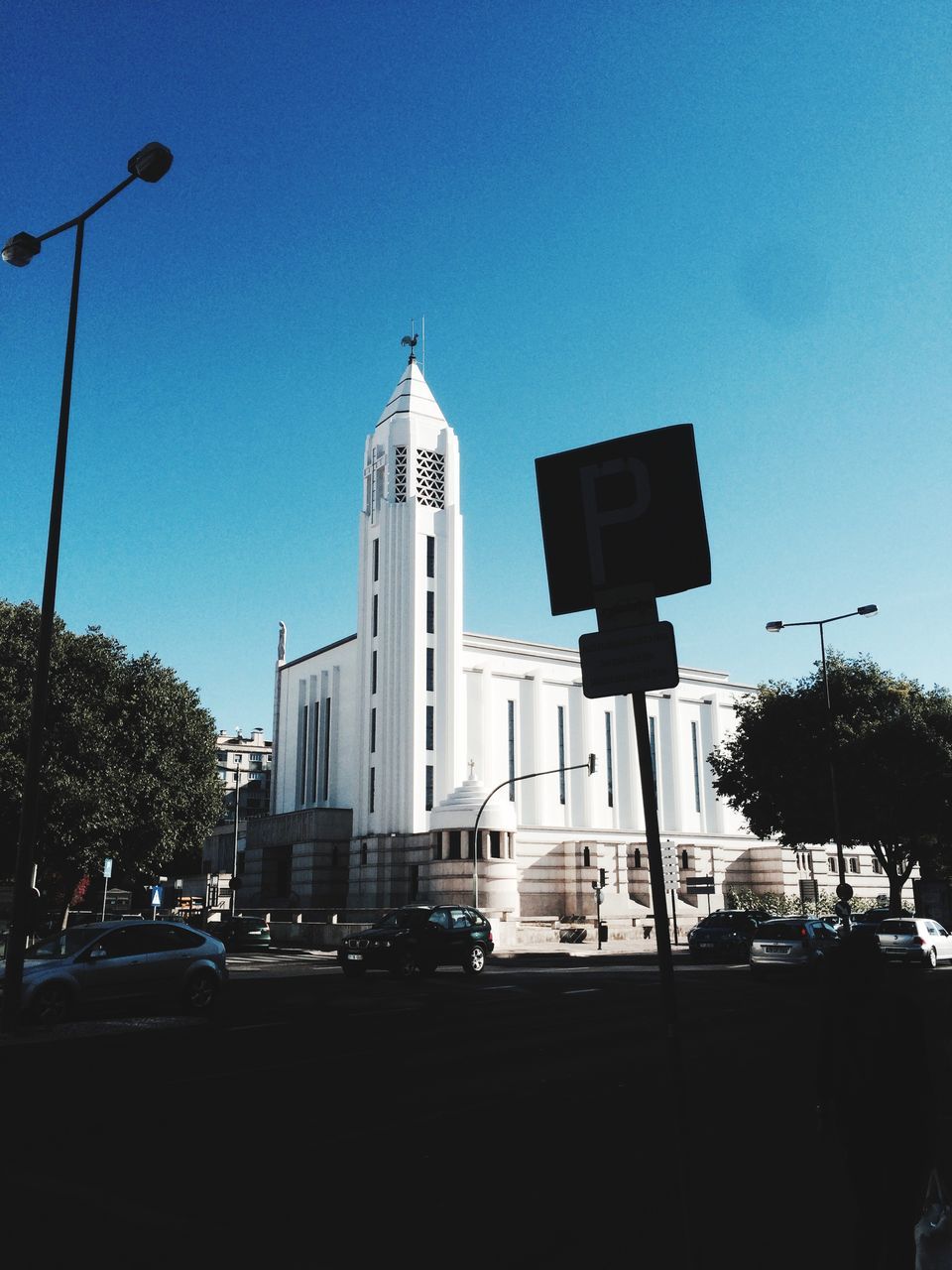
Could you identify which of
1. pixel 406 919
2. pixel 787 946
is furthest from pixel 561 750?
pixel 406 919

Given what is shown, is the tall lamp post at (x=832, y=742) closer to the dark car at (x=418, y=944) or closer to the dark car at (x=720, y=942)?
the dark car at (x=720, y=942)

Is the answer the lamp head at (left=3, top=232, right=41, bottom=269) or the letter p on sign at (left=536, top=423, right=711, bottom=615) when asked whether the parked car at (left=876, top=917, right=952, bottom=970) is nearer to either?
the lamp head at (left=3, top=232, right=41, bottom=269)

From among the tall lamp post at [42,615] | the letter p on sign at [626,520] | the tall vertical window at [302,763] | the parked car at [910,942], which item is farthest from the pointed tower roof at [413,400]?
the letter p on sign at [626,520]

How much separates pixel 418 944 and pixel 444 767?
28022 millimetres

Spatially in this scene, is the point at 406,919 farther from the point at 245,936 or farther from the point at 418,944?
the point at 245,936

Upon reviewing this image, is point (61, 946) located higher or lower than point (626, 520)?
lower

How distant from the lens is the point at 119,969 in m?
15.3

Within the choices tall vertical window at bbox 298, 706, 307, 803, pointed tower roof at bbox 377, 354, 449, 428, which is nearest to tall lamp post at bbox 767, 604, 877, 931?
pointed tower roof at bbox 377, 354, 449, 428

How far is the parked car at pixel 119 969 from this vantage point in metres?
14.6

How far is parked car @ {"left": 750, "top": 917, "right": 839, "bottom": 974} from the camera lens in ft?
80.2

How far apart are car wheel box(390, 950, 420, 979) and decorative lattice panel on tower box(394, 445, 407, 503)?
34865 mm

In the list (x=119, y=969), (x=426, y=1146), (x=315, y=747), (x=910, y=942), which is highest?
(x=315, y=747)

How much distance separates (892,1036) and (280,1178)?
3890mm

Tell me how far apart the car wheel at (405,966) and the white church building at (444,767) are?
19.4 metres
